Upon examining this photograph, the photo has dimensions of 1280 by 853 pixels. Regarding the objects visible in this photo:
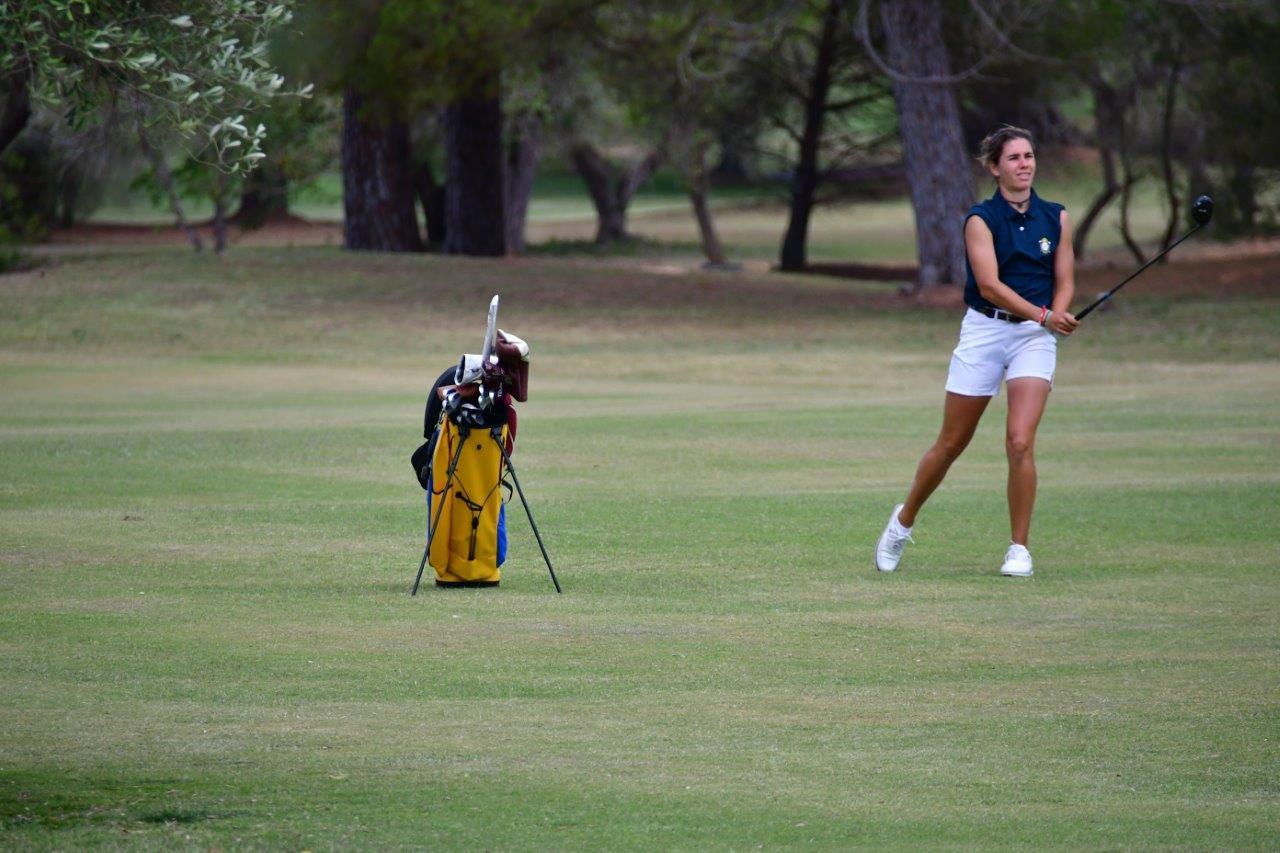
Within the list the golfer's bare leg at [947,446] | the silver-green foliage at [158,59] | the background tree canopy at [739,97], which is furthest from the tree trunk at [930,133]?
the silver-green foliage at [158,59]

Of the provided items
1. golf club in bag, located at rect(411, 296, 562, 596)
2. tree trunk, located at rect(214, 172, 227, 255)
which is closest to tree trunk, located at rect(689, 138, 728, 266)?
tree trunk, located at rect(214, 172, 227, 255)

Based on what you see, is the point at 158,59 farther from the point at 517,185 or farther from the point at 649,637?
Answer: the point at 517,185

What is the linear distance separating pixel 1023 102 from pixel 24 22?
36772 mm

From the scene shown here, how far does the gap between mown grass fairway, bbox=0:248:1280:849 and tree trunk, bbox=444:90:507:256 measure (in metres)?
16.1

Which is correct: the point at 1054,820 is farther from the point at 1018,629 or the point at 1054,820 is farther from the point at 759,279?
the point at 759,279

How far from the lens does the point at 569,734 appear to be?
21.5 feet

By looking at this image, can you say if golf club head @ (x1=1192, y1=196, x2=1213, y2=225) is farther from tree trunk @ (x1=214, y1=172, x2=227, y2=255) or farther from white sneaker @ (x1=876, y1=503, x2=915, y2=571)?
tree trunk @ (x1=214, y1=172, x2=227, y2=255)

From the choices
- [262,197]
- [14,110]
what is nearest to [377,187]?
[262,197]

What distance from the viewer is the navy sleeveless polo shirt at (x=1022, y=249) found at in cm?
960

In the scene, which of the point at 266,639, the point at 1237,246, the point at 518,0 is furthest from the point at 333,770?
the point at 1237,246

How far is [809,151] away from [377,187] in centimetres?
976

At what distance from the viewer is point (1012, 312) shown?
9453mm

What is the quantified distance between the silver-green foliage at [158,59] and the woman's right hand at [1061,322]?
147 inches

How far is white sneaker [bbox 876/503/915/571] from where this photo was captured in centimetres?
989
